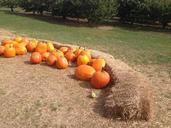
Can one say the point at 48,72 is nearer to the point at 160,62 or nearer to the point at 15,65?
the point at 15,65

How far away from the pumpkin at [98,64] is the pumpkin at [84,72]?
0.64ft

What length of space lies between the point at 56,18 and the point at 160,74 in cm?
2011

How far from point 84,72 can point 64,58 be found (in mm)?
864

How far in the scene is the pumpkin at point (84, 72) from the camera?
7.30 m

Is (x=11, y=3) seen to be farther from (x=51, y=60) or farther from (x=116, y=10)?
(x=51, y=60)

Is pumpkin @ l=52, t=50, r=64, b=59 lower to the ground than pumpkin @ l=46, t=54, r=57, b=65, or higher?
higher

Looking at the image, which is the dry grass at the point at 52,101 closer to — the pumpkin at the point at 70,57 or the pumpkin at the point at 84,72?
the pumpkin at the point at 84,72

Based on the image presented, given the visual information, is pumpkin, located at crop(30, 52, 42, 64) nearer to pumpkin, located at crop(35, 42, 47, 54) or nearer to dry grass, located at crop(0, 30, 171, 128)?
dry grass, located at crop(0, 30, 171, 128)

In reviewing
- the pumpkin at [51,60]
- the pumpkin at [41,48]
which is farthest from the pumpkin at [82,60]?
the pumpkin at [41,48]

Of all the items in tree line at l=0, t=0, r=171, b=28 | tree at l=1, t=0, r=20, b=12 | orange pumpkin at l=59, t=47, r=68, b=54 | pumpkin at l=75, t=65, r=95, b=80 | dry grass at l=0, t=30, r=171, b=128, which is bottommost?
tree at l=1, t=0, r=20, b=12

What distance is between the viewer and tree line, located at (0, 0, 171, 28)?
79.9ft

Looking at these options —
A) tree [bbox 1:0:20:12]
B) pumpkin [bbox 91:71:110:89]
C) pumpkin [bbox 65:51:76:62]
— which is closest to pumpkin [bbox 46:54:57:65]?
pumpkin [bbox 65:51:76:62]

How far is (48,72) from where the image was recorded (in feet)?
25.4

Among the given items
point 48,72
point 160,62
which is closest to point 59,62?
point 48,72
